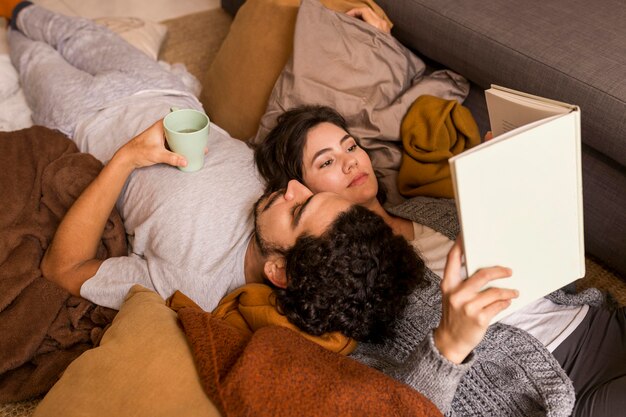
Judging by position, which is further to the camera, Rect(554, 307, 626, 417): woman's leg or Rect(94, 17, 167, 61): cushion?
Rect(94, 17, 167, 61): cushion

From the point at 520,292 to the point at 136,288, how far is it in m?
0.78

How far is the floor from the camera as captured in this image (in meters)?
2.77

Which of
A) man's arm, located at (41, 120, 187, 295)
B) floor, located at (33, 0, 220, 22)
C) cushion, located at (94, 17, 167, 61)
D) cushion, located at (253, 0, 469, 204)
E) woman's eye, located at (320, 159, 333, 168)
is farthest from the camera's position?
floor, located at (33, 0, 220, 22)

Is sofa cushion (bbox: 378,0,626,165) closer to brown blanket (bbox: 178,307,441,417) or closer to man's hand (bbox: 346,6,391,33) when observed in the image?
man's hand (bbox: 346,6,391,33)

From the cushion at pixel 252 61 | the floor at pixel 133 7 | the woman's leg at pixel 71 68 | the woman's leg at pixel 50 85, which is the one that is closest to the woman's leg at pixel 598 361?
the cushion at pixel 252 61

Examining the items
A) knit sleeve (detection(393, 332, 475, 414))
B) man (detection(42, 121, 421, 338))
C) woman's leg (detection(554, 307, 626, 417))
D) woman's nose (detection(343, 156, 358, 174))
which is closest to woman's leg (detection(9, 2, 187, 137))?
man (detection(42, 121, 421, 338))

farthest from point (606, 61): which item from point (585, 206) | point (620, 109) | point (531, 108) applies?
point (531, 108)

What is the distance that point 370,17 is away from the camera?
5.67 feet

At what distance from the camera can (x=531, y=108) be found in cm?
91

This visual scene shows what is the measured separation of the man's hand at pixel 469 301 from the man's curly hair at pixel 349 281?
0.27 meters

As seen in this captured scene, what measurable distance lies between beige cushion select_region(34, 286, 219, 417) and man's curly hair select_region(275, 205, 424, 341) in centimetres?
25

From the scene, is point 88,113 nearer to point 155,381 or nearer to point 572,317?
point 155,381

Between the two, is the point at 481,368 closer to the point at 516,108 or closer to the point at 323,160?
the point at 516,108

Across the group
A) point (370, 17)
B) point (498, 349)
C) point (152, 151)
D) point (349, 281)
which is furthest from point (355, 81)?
point (498, 349)
